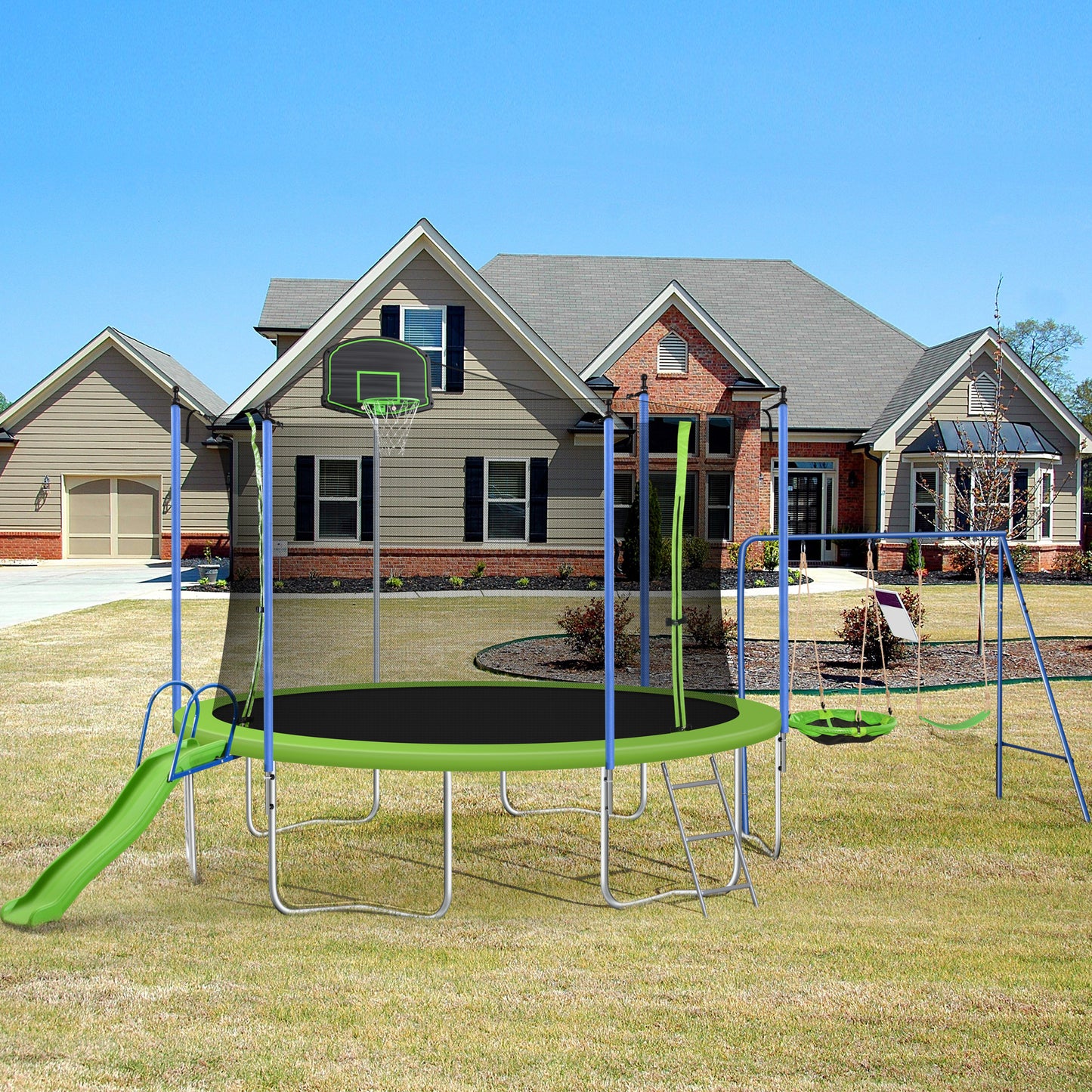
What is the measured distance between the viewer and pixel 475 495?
6457mm

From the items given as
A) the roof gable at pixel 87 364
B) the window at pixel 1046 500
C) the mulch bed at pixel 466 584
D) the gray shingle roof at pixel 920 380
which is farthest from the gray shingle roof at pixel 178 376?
the mulch bed at pixel 466 584

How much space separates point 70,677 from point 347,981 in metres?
7.99

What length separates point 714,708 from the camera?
6.32 meters

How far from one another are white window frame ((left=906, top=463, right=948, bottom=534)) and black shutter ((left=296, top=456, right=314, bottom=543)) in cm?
2063

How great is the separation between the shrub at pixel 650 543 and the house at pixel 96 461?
20.3m

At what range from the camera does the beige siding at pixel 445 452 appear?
6.18 metres

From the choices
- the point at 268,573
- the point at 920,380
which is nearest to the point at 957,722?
the point at 268,573

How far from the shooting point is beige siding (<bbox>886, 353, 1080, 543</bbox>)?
25.6 metres

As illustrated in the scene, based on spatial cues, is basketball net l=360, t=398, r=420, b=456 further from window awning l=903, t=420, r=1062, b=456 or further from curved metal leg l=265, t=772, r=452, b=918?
window awning l=903, t=420, r=1062, b=456

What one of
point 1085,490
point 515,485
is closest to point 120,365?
point 515,485

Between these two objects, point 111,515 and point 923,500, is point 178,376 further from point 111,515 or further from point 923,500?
point 923,500

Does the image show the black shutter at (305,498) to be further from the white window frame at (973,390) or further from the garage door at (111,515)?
the garage door at (111,515)

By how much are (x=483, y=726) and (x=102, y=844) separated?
6.38ft

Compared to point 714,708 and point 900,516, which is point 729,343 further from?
point 714,708
